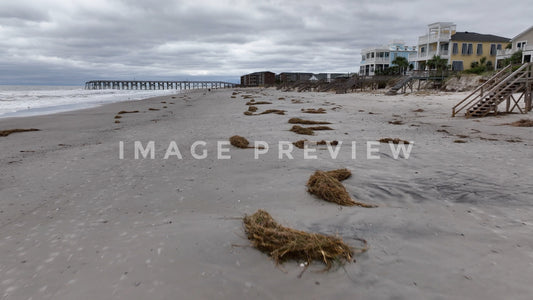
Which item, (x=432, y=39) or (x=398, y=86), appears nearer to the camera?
(x=398, y=86)

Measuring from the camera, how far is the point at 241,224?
126 inches

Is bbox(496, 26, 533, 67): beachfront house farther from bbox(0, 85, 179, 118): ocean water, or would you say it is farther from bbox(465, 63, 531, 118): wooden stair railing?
bbox(0, 85, 179, 118): ocean water

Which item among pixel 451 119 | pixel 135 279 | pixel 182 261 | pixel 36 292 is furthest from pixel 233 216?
pixel 451 119

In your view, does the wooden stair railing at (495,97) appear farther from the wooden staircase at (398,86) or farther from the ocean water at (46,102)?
the ocean water at (46,102)

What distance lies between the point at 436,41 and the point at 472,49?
15.7 ft

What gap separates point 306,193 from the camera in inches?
160

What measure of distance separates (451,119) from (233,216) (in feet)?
38.3

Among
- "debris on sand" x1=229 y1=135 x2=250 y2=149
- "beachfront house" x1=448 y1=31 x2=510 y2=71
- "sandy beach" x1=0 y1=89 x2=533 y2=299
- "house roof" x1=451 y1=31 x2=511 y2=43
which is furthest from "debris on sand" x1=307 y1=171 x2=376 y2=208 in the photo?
"house roof" x1=451 y1=31 x2=511 y2=43

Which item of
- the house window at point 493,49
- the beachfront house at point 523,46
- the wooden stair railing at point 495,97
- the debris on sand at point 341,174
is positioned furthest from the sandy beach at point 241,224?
the house window at point 493,49

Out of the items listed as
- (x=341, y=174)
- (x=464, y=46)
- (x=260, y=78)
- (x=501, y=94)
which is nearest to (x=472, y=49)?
(x=464, y=46)

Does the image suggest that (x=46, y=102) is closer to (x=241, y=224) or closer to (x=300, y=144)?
(x=300, y=144)

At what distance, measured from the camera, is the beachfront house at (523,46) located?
1332 inches

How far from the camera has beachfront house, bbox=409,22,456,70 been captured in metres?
44.5

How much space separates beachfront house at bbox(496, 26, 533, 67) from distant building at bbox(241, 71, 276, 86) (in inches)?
3320
